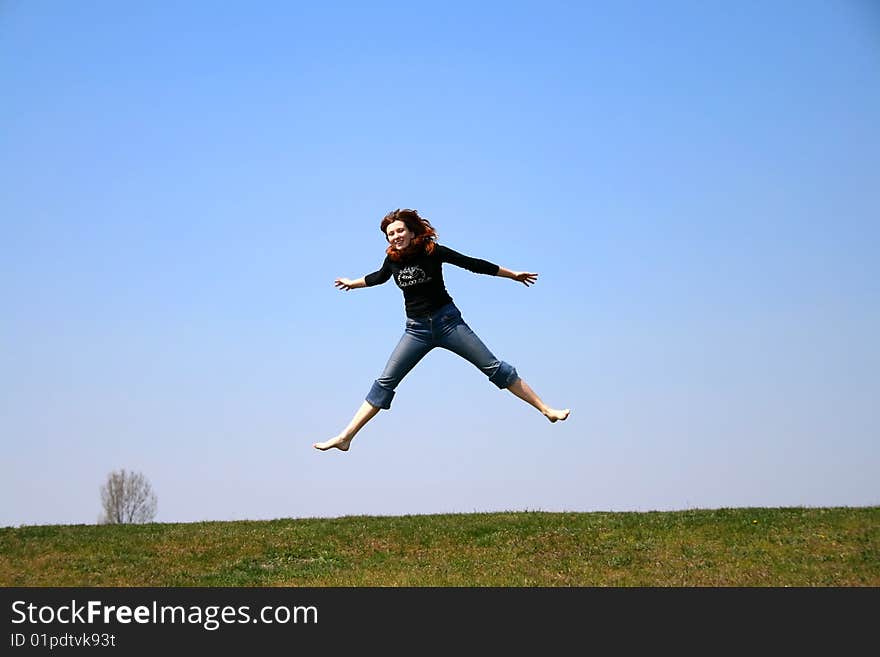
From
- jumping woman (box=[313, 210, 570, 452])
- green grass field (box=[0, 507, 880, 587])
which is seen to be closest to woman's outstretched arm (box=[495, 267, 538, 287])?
jumping woman (box=[313, 210, 570, 452])

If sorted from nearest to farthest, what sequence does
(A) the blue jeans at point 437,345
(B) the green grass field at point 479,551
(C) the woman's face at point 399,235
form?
1. (A) the blue jeans at point 437,345
2. (C) the woman's face at point 399,235
3. (B) the green grass field at point 479,551

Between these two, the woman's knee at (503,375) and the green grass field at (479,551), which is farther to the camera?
the green grass field at (479,551)

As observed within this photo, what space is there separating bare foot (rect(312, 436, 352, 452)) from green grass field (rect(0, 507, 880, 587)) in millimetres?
3248

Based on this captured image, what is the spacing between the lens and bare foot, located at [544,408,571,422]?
13594mm

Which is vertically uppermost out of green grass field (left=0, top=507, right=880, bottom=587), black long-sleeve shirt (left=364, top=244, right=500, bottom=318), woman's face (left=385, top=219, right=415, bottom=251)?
woman's face (left=385, top=219, right=415, bottom=251)

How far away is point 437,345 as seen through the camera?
13.5m

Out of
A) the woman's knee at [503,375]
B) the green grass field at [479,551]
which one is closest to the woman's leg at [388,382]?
the woman's knee at [503,375]

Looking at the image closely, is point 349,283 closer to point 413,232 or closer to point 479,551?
point 413,232

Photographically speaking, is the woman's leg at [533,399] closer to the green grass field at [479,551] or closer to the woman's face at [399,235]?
the woman's face at [399,235]

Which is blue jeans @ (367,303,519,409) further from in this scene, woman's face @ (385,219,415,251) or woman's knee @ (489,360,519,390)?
woman's face @ (385,219,415,251)

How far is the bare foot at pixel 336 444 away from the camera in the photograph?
1382 centimetres
